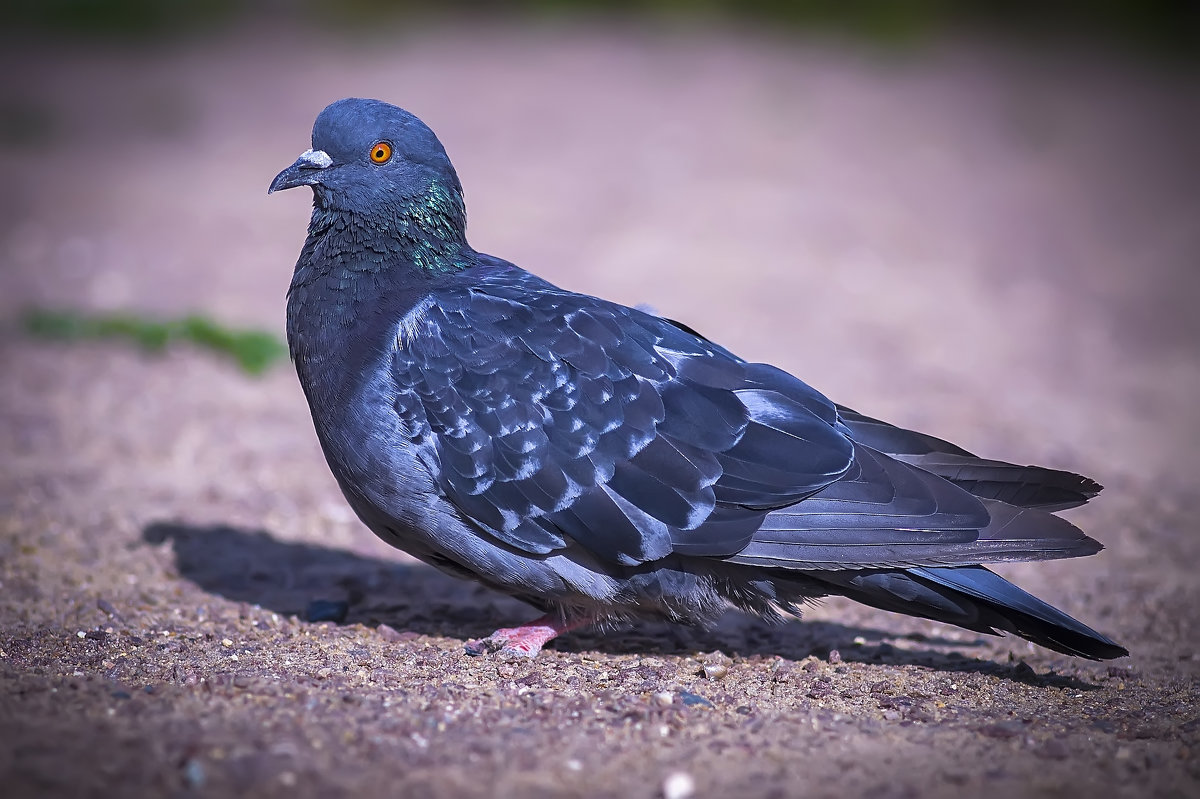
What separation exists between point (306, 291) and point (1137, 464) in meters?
6.05

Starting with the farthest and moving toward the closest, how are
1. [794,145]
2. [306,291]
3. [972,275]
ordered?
1. [794,145]
2. [972,275]
3. [306,291]

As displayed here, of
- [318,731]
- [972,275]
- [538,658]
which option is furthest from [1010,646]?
[972,275]

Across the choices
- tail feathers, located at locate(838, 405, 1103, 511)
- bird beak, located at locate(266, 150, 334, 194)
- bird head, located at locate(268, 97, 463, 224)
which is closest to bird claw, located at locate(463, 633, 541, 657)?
tail feathers, located at locate(838, 405, 1103, 511)

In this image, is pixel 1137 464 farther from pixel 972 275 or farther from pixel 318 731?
pixel 318 731

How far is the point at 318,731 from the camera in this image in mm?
3871

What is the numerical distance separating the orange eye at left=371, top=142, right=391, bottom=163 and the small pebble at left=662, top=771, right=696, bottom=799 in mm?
2936

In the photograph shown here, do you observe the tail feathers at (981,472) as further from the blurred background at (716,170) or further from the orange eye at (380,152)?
the blurred background at (716,170)

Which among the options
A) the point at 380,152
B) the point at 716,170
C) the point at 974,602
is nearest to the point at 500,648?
the point at 974,602

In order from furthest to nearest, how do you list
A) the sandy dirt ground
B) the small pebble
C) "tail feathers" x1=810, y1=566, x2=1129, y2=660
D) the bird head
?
the bird head < "tail feathers" x1=810, y1=566, x2=1129, y2=660 < the sandy dirt ground < the small pebble

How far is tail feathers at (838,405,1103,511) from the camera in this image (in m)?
4.69

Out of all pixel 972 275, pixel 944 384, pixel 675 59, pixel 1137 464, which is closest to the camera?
pixel 1137 464

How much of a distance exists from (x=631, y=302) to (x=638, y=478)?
19.2 ft

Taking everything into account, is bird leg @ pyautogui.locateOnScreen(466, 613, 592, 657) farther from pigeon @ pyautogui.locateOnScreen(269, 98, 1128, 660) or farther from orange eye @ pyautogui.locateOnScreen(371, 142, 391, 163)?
orange eye @ pyautogui.locateOnScreen(371, 142, 391, 163)

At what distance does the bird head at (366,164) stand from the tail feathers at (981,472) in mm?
2140
